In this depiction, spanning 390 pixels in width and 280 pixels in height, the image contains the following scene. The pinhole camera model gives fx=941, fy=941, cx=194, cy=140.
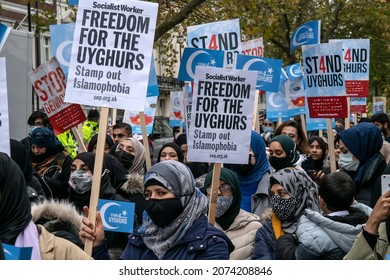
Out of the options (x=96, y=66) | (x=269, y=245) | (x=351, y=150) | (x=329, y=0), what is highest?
(x=329, y=0)

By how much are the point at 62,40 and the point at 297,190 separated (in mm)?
5133

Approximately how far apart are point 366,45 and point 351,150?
7229 millimetres

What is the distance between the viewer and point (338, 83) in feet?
32.7

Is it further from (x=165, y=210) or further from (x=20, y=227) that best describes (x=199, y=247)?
(x=20, y=227)

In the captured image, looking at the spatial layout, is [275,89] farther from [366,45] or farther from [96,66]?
[96,66]

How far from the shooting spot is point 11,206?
4.39 meters

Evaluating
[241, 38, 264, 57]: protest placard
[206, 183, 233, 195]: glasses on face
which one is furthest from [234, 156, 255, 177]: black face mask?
[241, 38, 264, 57]: protest placard

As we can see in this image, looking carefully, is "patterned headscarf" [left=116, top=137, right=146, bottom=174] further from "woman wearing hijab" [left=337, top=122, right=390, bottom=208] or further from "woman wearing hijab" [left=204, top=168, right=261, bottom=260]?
"woman wearing hijab" [left=204, top=168, right=261, bottom=260]

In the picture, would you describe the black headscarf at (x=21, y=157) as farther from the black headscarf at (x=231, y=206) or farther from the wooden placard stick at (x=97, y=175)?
the black headscarf at (x=231, y=206)

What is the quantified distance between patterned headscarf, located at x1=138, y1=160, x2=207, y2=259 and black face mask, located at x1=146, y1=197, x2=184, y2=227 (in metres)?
0.03

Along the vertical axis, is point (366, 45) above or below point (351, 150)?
above

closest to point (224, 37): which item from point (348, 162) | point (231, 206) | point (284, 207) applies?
point (348, 162)

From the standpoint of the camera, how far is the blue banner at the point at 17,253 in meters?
4.03

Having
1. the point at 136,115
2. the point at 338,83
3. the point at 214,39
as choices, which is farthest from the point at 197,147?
the point at 136,115
